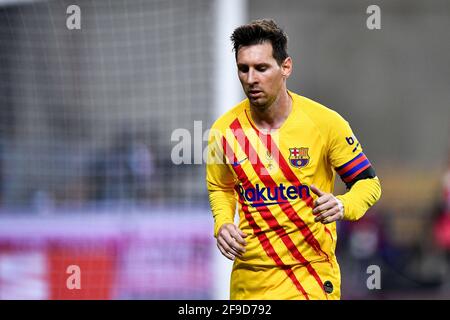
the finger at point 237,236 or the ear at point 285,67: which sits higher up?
the ear at point 285,67

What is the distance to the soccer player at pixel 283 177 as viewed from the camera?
4734 millimetres

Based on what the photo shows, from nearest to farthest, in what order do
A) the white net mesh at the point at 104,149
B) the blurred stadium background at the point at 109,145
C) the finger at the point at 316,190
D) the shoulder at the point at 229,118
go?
the finger at the point at 316,190 < the shoulder at the point at 229,118 < the blurred stadium background at the point at 109,145 < the white net mesh at the point at 104,149

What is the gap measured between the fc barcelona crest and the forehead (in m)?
0.50

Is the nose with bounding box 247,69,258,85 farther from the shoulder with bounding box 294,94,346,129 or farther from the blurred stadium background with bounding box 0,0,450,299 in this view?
the blurred stadium background with bounding box 0,0,450,299

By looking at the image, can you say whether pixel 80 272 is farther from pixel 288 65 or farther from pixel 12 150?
pixel 288 65

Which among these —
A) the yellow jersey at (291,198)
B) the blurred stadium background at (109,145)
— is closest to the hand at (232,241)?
the yellow jersey at (291,198)

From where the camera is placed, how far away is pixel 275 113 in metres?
4.85

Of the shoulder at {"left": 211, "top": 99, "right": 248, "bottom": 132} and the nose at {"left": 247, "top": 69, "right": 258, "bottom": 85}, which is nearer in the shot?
the nose at {"left": 247, "top": 69, "right": 258, "bottom": 85}

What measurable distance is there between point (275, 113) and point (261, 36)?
427mm

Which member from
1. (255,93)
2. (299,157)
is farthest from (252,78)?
(299,157)

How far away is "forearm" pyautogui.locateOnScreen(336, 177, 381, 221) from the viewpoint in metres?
4.55

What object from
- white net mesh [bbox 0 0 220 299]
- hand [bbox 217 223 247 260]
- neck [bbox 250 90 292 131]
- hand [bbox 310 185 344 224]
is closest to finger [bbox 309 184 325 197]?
hand [bbox 310 185 344 224]

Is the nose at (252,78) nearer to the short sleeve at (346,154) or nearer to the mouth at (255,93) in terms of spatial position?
the mouth at (255,93)

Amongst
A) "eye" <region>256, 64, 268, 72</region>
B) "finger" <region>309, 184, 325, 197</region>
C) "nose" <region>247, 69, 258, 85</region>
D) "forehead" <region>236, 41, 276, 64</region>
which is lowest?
"finger" <region>309, 184, 325, 197</region>
